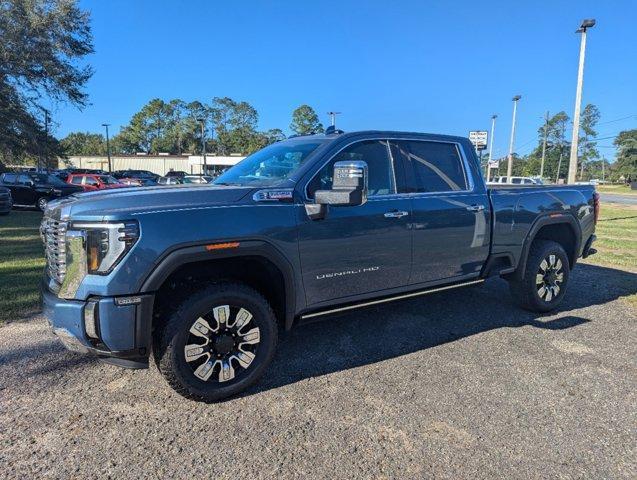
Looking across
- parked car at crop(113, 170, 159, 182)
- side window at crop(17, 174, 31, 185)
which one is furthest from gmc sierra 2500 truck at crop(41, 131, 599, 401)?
parked car at crop(113, 170, 159, 182)

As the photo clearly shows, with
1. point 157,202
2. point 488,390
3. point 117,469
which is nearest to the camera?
point 117,469

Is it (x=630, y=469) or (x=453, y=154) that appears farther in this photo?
(x=453, y=154)

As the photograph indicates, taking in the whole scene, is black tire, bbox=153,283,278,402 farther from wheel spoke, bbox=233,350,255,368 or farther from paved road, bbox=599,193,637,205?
paved road, bbox=599,193,637,205

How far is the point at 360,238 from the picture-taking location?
3807 millimetres

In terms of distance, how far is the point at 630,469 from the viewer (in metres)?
2.65

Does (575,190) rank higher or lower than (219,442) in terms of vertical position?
higher

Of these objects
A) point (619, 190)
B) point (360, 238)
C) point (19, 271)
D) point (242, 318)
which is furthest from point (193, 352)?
point (619, 190)

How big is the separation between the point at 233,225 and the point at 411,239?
66.1 inches

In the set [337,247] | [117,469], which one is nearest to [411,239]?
[337,247]

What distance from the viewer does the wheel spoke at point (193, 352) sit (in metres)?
3.16

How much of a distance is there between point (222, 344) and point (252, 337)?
8.9 inches

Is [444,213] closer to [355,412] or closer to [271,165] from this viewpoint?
[271,165]

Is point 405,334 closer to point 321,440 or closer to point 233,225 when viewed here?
point 321,440

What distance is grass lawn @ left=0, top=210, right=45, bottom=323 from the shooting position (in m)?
5.31
